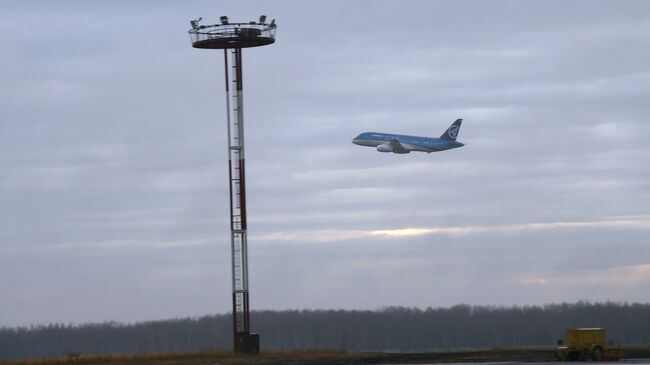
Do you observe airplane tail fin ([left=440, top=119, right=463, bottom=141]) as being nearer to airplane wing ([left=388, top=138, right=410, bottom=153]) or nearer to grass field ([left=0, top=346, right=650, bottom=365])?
airplane wing ([left=388, top=138, right=410, bottom=153])

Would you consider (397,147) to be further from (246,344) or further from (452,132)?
(246,344)

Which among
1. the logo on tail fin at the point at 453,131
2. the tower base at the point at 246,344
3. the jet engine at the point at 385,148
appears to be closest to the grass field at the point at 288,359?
the tower base at the point at 246,344

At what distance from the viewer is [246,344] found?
95.5 meters

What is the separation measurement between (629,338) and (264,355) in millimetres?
60155

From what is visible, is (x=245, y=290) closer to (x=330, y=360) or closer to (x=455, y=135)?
(x=330, y=360)

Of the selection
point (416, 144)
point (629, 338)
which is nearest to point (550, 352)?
point (629, 338)

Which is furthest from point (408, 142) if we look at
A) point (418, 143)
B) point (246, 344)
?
point (246, 344)

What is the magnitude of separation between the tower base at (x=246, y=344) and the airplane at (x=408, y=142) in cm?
6266

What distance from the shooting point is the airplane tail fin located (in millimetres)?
170250

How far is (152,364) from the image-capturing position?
81.9m

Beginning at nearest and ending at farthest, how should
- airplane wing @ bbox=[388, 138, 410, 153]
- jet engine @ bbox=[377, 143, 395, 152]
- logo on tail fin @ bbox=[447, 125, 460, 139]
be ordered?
airplane wing @ bbox=[388, 138, 410, 153] → jet engine @ bbox=[377, 143, 395, 152] → logo on tail fin @ bbox=[447, 125, 460, 139]

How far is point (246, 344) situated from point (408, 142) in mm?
68939

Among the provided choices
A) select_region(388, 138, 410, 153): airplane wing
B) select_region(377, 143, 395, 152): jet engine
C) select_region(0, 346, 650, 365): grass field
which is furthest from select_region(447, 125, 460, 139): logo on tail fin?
select_region(0, 346, 650, 365): grass field

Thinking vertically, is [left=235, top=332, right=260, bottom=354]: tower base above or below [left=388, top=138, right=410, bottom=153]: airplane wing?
below
